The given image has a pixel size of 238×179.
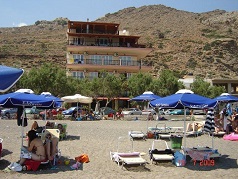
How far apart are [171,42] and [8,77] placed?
380 ft

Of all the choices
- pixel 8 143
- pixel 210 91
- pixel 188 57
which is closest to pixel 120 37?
pixel 210 91

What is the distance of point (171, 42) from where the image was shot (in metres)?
120

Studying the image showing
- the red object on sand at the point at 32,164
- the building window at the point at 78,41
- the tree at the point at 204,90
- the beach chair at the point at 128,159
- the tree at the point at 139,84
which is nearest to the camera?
the red object on sand at the point at 32,164

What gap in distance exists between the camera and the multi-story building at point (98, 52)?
51531mm

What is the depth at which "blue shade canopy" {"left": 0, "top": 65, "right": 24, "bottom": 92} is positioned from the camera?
705cm

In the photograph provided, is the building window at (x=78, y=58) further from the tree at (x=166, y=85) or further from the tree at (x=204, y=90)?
the tree at (x=204, y=90)

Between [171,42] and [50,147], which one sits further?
[171,42]

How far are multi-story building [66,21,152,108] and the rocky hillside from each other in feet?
120

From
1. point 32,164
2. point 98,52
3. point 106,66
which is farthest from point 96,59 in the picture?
point 32,164

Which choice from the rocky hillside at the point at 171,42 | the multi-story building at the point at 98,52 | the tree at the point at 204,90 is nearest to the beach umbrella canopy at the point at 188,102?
the tree at the point at 204,90

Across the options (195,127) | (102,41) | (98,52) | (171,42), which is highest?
(171,42)

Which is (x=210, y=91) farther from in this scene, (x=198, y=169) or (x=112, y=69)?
(x=198, y=169)

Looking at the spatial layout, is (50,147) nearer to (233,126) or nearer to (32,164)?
(32,164)

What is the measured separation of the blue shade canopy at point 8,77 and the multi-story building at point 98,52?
142ft
